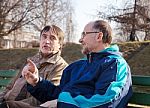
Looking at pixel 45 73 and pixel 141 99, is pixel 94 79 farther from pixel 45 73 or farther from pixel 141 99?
pixel 45 73

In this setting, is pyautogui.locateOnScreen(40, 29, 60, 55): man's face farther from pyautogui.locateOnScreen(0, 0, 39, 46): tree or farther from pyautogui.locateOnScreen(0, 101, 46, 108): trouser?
pyautogui.locateOnScreen(0, 0, 39, 46): tree

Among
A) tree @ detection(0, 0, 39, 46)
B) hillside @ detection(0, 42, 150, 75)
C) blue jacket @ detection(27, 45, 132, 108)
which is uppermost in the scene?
tree @ detection(0, 0, 39, 46)

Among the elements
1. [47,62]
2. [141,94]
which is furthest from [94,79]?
[47,62]

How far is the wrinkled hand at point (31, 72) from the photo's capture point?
318 centimetres

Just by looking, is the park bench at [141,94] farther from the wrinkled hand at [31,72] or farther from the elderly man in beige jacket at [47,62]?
the wrinkled hand at [31,72]

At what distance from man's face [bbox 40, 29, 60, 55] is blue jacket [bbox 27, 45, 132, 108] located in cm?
59

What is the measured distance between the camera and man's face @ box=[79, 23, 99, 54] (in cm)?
314

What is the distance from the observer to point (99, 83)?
9.32 feet

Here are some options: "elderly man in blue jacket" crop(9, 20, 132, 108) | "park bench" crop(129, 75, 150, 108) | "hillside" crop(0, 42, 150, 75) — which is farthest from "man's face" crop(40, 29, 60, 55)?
"hillside" crop(0, 42, 150, 75)

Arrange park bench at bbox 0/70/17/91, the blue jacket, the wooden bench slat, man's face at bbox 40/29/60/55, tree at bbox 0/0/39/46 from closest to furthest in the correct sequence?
the blue jacket
the wooden bench slat
man's face at bbox 40/29/60/55
park bench at bbox 0/70/17/91
tree at bbox 0/0/39/46

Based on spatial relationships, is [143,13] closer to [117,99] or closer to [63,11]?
[63,11]

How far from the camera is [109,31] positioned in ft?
10.3

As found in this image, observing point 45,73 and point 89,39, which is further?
point 45,73

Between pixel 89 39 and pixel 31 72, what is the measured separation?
0.64 m
